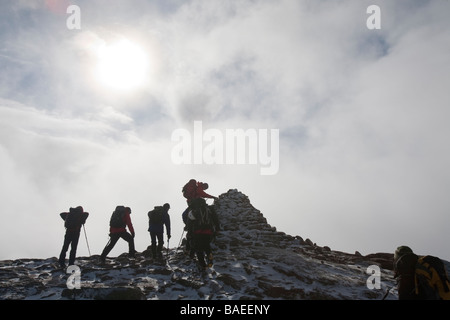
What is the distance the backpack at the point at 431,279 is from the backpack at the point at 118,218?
11.3 metres

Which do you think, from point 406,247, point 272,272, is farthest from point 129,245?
point 406,247

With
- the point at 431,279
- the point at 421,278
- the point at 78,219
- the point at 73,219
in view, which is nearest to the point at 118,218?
the point at 78,219

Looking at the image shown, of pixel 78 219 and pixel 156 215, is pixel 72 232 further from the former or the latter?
pixel 156 215

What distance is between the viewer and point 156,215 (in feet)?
45.3

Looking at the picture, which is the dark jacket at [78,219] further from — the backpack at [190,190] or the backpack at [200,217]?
the backpack at [200,217]

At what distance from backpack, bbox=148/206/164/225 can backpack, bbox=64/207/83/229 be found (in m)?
3.27

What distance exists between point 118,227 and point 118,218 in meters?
0.42

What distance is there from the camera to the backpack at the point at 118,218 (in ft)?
40.5

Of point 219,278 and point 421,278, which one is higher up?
point 421,278

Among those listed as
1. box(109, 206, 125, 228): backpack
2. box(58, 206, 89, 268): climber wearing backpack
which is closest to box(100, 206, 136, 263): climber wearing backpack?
box(109, 206, 125, 228): backpack

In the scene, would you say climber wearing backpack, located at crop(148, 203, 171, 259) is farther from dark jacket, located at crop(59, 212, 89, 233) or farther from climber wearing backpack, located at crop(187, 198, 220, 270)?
climber wearing backpack, located at crop(187, 198, 220, 270)
